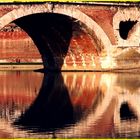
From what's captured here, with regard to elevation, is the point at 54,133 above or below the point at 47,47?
below

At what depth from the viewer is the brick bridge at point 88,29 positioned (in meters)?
26.4

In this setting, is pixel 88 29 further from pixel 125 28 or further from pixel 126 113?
pixel 126 113

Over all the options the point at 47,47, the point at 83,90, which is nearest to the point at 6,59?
the point at 47,47

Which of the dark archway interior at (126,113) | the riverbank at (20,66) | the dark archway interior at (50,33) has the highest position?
the dark archway interior at (50,33)

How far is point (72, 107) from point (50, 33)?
41.5 feet

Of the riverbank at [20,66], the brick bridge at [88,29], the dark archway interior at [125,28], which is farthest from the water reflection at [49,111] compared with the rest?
the riverbank at [20,66]

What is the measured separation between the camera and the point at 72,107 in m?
17.5

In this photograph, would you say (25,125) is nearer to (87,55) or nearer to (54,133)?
(54,133)

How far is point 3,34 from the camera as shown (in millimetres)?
38906

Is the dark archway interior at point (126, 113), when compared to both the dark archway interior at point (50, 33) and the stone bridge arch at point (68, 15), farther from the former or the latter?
the dark archway interior at point (50, 33)

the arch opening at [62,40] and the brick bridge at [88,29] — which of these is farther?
the arch opening at [62,40]

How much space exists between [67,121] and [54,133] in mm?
1652

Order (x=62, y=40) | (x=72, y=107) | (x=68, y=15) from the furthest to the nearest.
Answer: (x=62, y=40), (x=68, y=15), (x=72, y=107)

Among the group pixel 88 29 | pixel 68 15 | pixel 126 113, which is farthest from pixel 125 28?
pixel 126 113
